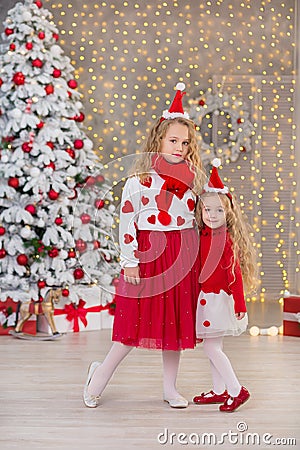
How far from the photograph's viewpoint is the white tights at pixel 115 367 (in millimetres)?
3285

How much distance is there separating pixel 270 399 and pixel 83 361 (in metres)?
1.18

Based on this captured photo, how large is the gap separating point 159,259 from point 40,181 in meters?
1.90

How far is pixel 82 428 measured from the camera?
2.99 metres

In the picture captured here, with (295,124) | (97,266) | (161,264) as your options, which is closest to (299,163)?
(295,124)

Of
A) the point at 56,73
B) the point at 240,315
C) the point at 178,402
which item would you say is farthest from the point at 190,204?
the point at 56,73

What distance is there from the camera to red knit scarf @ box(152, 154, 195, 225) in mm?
3279

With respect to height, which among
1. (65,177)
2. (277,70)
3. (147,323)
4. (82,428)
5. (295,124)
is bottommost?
(82,428)

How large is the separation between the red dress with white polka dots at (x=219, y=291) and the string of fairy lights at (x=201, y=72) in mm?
Answer: 2912

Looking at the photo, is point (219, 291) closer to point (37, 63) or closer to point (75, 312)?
point (75, 312)

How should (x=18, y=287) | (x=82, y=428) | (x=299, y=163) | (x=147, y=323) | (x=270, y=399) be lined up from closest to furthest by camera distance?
(x=82, y=428) → (x=147, y=323) → (x=270, y=399) → (x=18, y=287) → (x=299, y=163)

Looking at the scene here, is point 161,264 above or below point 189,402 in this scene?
above

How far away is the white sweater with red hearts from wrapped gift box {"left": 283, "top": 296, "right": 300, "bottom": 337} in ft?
6.80

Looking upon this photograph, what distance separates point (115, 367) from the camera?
332cm

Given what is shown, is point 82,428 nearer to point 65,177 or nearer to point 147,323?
point 147,323
